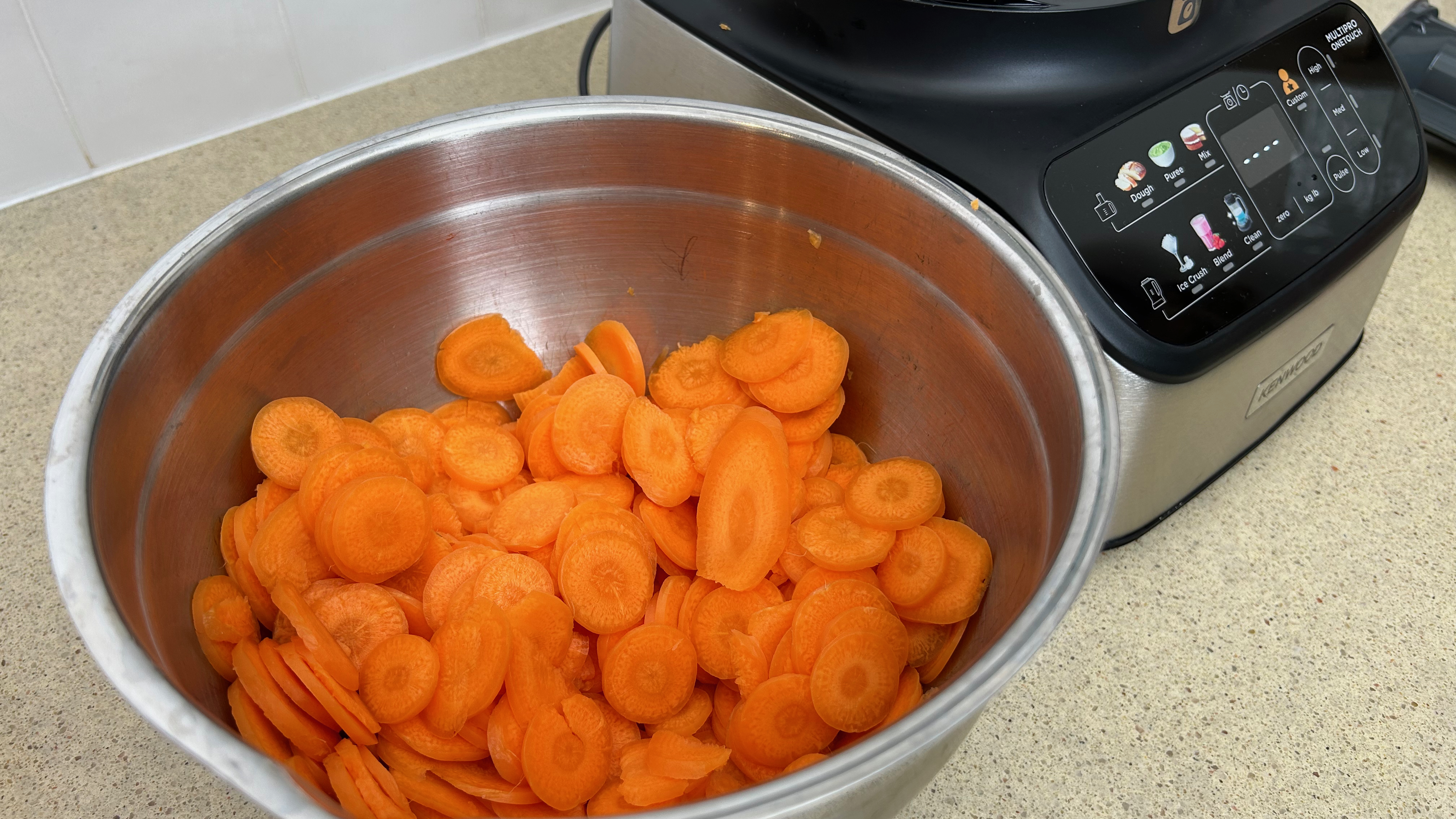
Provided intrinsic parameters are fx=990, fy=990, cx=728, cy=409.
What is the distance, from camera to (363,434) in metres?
0.85

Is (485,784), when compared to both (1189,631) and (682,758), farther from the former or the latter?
(1189,631)

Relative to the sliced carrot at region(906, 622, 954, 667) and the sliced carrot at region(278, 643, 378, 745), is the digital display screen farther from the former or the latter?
the sliced carrot at region(278, 643, 378, 745)

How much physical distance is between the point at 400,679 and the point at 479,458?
23 centimetres

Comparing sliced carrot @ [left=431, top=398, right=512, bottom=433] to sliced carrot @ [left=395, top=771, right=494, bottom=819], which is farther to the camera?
sliced carrot @ [left=431, top=398, right=512, bottom=433]

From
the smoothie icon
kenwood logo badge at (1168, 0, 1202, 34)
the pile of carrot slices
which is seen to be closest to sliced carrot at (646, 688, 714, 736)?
the pile of carrot slices

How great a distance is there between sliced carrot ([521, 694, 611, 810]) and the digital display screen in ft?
2.34

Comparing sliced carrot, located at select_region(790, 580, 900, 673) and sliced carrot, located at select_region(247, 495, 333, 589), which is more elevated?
sliced carrot, located at select_region(247, 495, 333, 589)

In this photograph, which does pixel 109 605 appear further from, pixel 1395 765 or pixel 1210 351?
pixel 1395 765

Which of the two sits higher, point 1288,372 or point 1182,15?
point 1182,15

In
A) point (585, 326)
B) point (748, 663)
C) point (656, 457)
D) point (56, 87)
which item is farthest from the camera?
point (56, 87)

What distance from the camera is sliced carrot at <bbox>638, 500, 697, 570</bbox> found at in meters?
0.84

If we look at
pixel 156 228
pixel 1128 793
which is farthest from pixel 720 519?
pixel 156 228

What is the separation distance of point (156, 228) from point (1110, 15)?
43.2 inches

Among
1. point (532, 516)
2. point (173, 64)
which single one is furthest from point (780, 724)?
point (173, 64)
